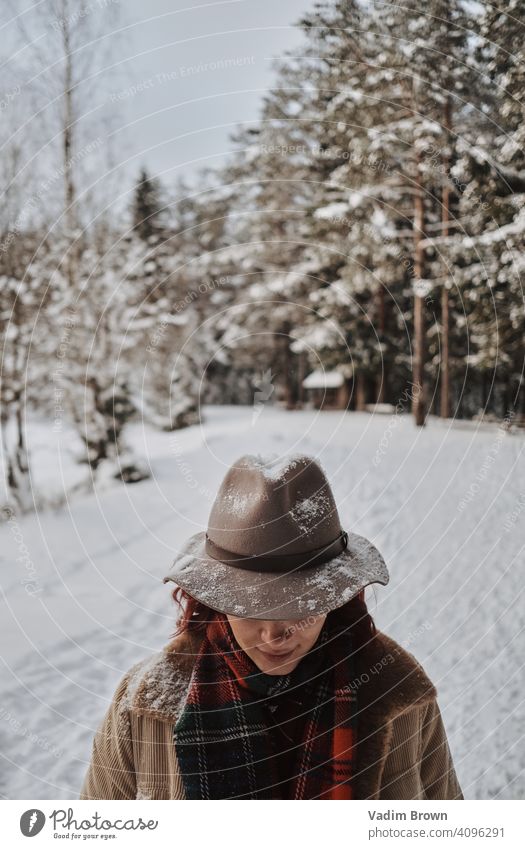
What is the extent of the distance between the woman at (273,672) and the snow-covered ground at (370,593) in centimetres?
17

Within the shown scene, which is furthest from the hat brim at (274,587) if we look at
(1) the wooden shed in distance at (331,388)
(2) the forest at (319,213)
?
(1) the wooden shed in distance at (331,388)

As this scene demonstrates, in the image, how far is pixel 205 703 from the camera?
797 millimetres

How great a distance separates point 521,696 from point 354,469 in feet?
7.45

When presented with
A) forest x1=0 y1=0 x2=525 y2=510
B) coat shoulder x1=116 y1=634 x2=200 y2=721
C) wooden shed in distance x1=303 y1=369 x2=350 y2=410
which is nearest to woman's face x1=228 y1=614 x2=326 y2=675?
coat shoulder x1=116 y1=634 x2=200 y2=721

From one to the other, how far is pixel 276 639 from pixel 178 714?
0.18m

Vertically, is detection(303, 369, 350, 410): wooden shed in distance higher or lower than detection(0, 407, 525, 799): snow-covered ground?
higher

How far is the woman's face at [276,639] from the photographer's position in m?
0.78

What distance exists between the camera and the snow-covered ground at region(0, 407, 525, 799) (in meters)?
1.81

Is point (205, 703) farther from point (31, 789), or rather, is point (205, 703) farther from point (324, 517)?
point (31, 789)

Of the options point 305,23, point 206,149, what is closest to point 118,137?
point 206,149

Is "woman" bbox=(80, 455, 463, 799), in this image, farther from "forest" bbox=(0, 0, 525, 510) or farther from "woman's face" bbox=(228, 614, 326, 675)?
"forest" bbox=(0, 0, 525, 510)

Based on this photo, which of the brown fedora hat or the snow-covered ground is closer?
the brown fedora hat

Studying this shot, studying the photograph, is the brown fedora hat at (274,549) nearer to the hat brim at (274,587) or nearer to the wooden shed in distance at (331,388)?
the hat brim at (274,587)

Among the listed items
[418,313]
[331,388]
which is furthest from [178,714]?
[331,388]
